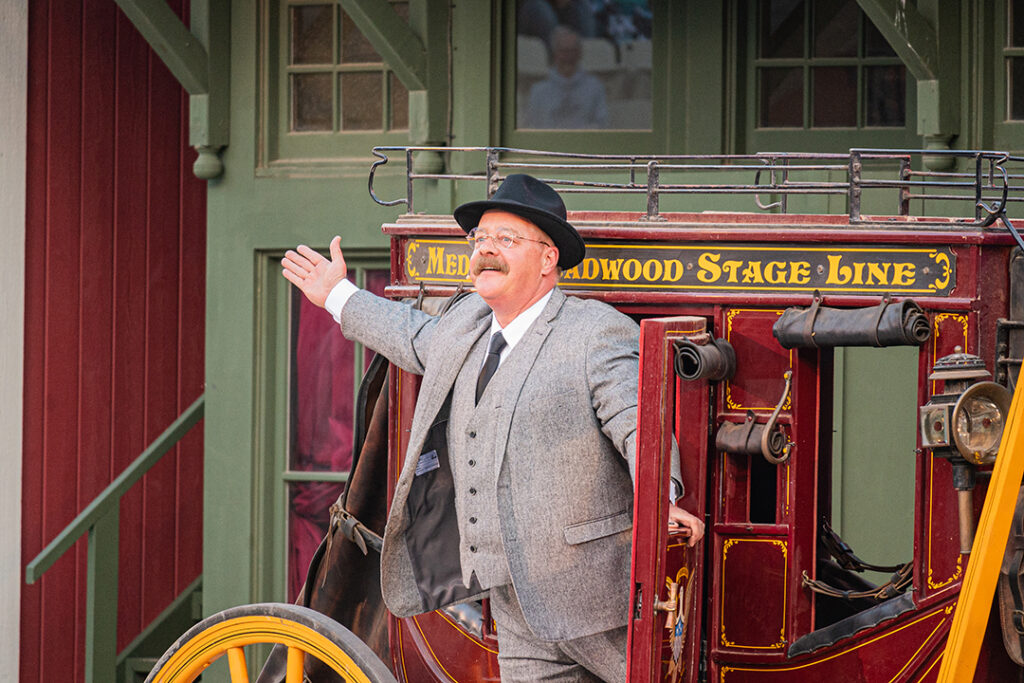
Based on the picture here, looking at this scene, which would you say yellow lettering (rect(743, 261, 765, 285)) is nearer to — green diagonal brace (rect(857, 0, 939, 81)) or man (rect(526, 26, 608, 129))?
green diagonal brace (rect(857, 0, 939, 81))

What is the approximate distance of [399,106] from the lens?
21.5ft

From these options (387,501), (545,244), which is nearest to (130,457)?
(387,501)

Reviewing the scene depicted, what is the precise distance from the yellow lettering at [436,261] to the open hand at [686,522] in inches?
43.2

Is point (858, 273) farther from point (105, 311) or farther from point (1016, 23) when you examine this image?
point (105, 311)

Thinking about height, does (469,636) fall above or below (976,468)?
below

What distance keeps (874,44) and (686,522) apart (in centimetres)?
338

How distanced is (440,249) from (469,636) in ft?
3.76

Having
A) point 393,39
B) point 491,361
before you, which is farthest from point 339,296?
point 393,39

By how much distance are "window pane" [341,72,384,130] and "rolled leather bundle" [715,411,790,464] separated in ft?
10.6

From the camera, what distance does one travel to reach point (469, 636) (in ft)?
14.0

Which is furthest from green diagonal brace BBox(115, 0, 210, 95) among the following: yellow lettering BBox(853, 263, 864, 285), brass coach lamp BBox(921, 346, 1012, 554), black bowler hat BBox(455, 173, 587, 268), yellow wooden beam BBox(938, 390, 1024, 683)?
yellow wooden beam BBox(938, 390, 1024, 683)

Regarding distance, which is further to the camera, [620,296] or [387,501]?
[387,501]

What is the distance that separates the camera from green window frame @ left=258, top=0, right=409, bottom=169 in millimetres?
6559

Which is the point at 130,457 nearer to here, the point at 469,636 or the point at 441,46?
the point at 441,46
